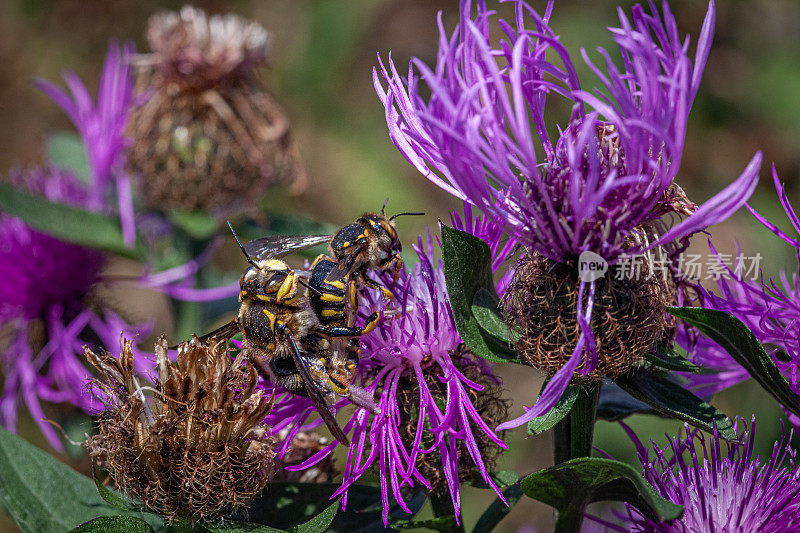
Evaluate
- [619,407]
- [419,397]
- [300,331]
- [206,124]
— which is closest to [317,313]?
[300,331]

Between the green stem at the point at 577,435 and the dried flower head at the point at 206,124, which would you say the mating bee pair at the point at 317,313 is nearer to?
the green stem at the point at 577,435

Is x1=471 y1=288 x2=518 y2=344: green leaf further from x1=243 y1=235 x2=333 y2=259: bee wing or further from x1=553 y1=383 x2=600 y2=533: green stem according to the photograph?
→ x1=243 y1=235 x2=333 y2=259: bee wing

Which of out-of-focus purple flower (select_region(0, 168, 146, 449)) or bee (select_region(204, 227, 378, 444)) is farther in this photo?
out-of-focus purple flower (select_region(0, 168, 146, 449))

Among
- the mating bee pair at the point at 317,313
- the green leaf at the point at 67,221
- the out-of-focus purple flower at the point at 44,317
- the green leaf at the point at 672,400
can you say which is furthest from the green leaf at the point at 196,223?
the green leaf at the point at 672,400

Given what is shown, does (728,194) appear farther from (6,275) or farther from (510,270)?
(6,275)

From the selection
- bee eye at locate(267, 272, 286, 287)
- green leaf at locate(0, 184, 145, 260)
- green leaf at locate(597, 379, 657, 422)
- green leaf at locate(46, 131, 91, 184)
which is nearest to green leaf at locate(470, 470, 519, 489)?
green leaf at locate(597, 379, 657, 422)

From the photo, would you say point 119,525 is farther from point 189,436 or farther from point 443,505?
point 443,505
